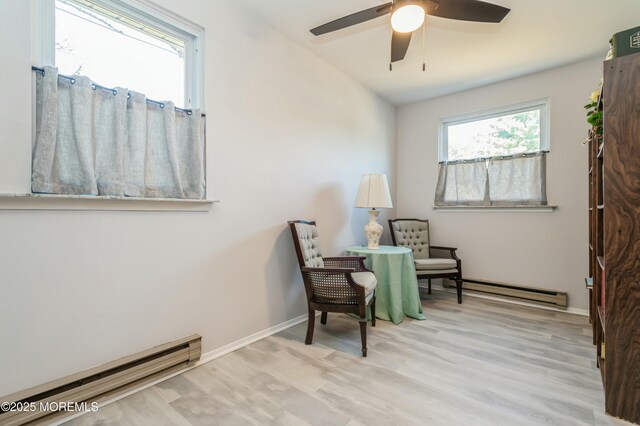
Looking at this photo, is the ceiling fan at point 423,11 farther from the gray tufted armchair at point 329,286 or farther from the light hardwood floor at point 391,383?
the light hardwood floor at point 391,383

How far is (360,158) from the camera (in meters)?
3.80

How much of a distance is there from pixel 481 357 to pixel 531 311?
1547 millimetres

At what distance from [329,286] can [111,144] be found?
1735 millimetres

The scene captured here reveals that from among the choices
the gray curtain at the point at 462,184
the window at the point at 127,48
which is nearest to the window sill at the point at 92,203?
the window at the point at 127,48

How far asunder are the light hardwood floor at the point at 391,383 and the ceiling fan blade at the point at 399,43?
2258mm

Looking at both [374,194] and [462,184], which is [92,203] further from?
[462,184]

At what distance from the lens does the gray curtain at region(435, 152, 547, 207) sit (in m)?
3.45

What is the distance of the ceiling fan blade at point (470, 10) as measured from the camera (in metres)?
1.74

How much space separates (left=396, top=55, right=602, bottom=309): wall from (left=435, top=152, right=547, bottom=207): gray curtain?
111 millimetres

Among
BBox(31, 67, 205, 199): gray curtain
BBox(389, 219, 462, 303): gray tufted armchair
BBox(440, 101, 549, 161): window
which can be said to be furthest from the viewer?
BBox(389, 219, 462, 303): gray tufted armchair

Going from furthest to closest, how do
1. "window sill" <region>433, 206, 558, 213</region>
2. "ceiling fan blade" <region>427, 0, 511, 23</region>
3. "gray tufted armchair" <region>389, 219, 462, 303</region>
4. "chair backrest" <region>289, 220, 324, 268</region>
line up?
"gray tufted armchair" <region>389, 219, 462, 303</region> < "window sill" <region>433, 206, 558, 213</region> < "chair backrest" <region>289, 220, 324, 268</region> < "ceiling fan blade" <region>427, 0, 511, 23</region>

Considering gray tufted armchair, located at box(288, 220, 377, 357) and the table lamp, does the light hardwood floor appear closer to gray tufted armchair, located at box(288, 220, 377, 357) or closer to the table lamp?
gray tufted armchair, located at box(288, 220, 377, 357)

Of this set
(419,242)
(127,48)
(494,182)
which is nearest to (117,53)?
(127,48)

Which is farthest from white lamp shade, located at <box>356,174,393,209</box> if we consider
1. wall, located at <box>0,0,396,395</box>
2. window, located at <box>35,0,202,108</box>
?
window, located at <box>35,0,202,108</box>
